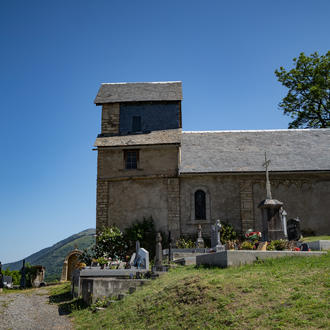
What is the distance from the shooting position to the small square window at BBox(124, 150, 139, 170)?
23320mm

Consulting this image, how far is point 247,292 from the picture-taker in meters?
8.48

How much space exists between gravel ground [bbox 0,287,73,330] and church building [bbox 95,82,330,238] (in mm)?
7871

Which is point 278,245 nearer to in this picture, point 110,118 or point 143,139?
point 143,139

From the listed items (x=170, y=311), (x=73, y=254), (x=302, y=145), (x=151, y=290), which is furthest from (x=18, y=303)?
(x=302, y=145)

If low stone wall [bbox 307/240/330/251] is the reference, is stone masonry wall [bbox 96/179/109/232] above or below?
above

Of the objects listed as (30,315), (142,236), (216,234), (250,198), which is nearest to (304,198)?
(250,198)

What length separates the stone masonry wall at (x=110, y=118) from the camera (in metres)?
24.6

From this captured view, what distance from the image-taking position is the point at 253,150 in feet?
80.3

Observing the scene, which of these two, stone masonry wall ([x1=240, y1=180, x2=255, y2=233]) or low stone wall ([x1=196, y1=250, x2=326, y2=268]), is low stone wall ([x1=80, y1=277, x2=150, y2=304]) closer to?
low stone wall ([x1=196, y1=250, x2=326, y2=268])

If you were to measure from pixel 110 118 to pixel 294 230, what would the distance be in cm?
1291

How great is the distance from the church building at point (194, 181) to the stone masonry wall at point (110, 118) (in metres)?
0.07

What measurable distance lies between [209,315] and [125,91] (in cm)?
2016

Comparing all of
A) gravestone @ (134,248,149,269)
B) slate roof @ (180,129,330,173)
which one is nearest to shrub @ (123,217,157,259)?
slate roof @ (180,129,330,173)

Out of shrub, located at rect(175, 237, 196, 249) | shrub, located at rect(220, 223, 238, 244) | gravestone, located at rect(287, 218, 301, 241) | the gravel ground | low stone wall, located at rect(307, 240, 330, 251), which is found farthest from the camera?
shrub, located at rect(220, 223, 238, 244)
